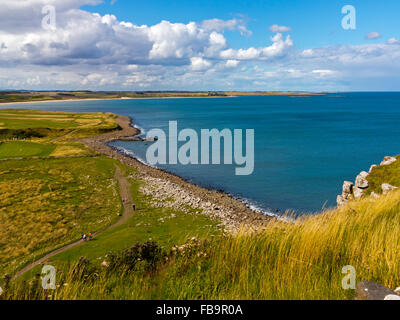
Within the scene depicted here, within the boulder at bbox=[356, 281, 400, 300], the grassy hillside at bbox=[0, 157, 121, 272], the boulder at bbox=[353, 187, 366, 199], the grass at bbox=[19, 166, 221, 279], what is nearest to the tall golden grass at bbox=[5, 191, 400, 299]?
the boulder at bbox=[356, 281, 400, 300]

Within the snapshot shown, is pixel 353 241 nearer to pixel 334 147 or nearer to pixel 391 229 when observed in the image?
pixel 391 229

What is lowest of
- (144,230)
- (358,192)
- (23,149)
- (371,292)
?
(144,230)

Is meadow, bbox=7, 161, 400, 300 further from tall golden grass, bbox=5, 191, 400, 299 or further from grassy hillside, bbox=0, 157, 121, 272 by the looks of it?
grassy hillside, bbox=0, 157, 121, 272

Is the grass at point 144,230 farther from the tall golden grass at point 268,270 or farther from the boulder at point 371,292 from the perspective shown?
the boulder at point 371,292

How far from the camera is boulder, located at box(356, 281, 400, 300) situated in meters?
4.04

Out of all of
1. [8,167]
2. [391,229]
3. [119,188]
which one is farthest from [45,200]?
[391,229]

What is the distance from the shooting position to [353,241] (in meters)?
6.29

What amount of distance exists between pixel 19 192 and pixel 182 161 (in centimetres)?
3570

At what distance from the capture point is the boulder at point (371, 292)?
159 inches

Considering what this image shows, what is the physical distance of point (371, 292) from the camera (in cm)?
415

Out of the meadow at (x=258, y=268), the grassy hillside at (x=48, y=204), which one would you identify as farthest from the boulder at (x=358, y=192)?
the grassy hillside at (x=48, y=204)

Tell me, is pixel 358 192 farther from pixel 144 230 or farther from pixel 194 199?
pixel 194 199

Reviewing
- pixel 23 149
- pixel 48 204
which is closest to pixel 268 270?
pixel 48 204

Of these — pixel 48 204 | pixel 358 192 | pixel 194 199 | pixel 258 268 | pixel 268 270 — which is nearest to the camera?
pixel 268 270
